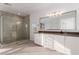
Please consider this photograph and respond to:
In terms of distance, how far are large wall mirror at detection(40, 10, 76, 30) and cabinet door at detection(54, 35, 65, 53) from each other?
2.74ft

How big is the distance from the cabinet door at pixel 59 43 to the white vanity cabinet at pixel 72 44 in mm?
251

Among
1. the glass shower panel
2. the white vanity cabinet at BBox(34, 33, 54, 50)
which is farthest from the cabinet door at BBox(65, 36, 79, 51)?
the glass shower panel

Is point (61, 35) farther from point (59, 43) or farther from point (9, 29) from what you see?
point (9, 29)

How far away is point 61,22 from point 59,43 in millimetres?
1293

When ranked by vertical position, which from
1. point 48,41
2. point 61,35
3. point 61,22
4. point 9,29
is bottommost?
point 48,41

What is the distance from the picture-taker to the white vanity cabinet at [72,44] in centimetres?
258

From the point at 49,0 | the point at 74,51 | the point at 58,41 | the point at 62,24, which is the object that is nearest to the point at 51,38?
the point at 58,41

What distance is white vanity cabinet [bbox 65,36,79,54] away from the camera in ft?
8.48

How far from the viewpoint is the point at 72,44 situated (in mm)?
2713

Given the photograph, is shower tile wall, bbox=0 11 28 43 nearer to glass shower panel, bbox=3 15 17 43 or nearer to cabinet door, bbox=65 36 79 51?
glass shower panel, bbox=3 15 17 43

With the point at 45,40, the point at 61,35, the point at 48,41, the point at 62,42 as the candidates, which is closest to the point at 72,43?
the point at 62,42

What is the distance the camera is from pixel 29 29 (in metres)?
6.43

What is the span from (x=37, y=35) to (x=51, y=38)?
128 cm

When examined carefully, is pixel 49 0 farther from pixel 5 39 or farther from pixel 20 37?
pixel 20 37
